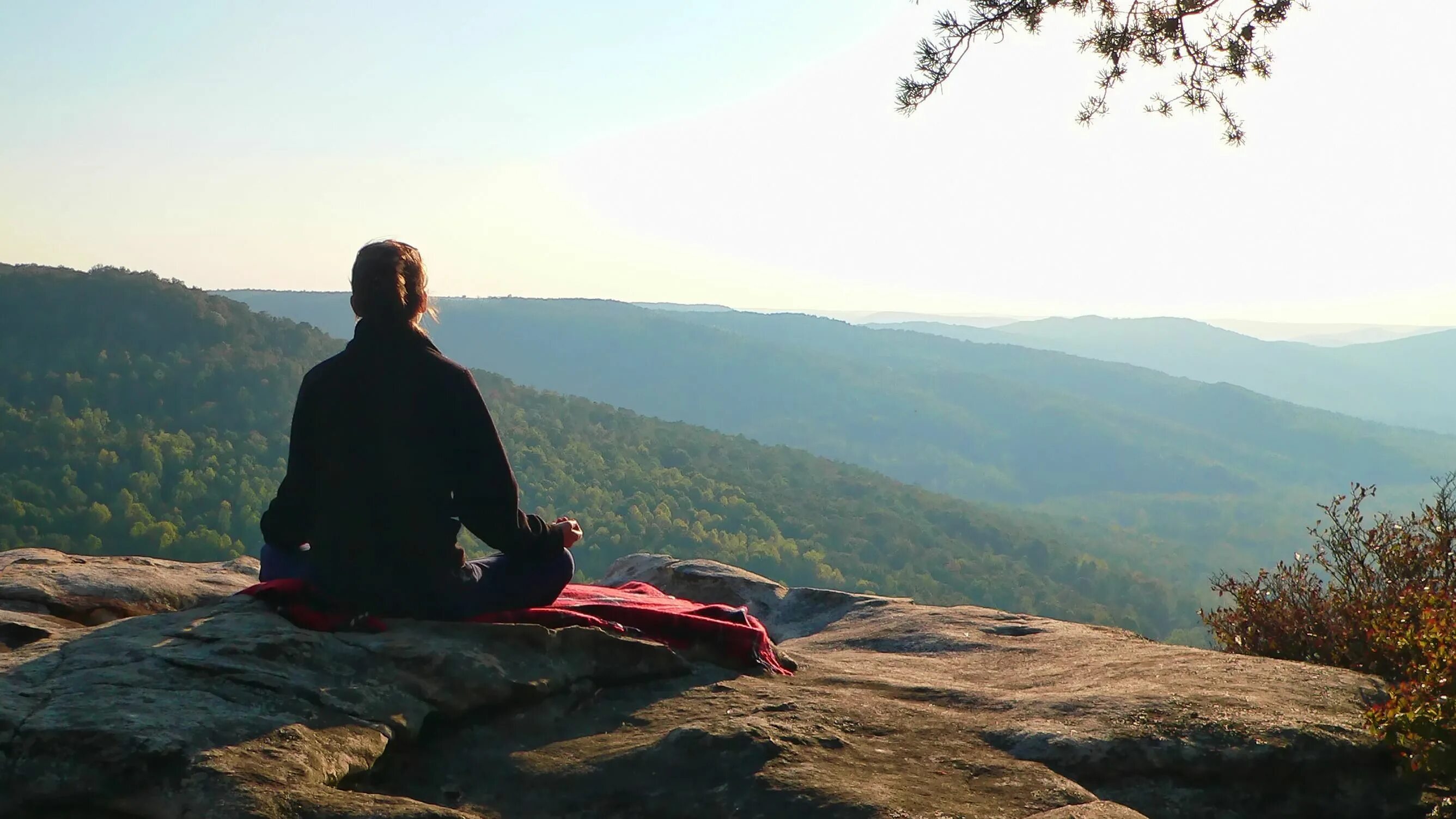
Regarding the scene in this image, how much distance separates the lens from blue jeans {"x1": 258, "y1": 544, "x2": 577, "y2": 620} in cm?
468

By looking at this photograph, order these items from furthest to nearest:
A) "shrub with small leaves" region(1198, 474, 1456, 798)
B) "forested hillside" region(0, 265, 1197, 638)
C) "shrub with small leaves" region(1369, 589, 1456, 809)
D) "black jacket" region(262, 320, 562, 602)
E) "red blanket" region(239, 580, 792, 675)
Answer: "forested hillside" region(0, 265, 1197, 638)
"red blanket" region(239, 580, 792, 675)
"black jacket" region(262, 320, 562, 602)
"shrub with small leaves" region(1198, 474, 1456, 798)
"shrub with small leaves" region(1369, 589, 1456, 809)

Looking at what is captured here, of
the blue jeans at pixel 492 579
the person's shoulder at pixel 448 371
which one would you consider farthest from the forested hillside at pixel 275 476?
the person's shoulder at pixel 448 371

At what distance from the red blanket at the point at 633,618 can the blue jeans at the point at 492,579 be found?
6cm

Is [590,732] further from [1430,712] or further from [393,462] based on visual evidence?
[1430,712]

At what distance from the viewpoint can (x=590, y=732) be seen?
165 inches

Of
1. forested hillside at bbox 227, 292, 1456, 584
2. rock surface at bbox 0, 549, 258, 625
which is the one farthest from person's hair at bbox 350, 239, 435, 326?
forested hillside at bbox 227, 292, 1456, 584

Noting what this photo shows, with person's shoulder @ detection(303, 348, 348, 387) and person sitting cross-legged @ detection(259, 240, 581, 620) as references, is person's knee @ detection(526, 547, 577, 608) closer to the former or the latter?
person sitting cross-legged @ detection(259, 240, 581, 620)

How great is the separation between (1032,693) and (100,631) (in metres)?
4.28

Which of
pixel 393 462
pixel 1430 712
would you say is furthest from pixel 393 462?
pixel 1430 712

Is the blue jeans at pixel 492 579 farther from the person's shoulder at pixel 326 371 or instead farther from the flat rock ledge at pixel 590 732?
the person's shoulder at pixel 326 371

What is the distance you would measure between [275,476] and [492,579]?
2191 inches

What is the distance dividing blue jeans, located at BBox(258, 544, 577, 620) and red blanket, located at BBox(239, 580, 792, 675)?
63 mm

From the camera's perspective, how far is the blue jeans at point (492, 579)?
15.4ft

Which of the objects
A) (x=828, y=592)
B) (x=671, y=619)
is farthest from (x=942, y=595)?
(x=671, y=619)
